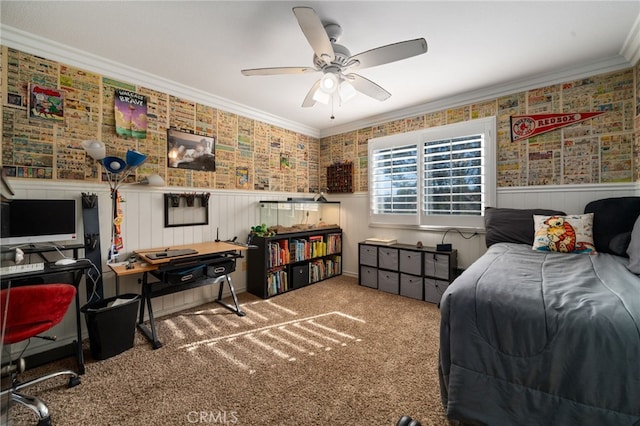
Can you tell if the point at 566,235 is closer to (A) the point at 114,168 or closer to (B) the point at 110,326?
(B) the point at 110,326

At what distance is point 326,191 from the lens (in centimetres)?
462

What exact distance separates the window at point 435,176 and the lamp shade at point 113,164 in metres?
3.09

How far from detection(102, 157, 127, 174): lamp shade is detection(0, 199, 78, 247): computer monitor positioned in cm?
38

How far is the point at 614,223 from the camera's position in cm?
218

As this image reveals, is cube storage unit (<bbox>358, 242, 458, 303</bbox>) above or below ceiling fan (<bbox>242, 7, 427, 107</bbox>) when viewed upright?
below

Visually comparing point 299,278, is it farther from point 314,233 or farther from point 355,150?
point 355,150

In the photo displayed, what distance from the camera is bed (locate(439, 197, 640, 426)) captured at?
39.0 inches

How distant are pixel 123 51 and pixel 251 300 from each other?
2809 mm

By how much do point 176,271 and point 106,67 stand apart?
79.5 inches

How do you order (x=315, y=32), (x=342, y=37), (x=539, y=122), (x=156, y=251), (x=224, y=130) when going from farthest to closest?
(x=224, y=130), (x=539, y=122), (x=156, y=251), (x=342, y=37), (x=315, y=32)

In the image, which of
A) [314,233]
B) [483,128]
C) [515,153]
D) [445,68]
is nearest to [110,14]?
[445,68]

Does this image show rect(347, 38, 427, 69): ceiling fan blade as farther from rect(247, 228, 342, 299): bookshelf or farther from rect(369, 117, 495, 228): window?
rect(247, 228, 342, 299): bookshelf

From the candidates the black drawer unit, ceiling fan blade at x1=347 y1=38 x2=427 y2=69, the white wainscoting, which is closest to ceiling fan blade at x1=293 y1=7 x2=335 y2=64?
ceiling fan blade at x1=347 y1=38 x2=427 y2=69

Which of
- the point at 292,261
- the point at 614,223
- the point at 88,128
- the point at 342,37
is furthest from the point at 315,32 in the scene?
the point at 614,223
